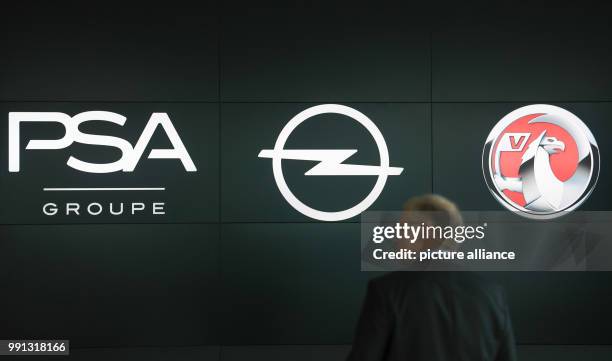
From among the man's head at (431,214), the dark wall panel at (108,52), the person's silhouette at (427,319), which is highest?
the dark wall panel at (108,52)

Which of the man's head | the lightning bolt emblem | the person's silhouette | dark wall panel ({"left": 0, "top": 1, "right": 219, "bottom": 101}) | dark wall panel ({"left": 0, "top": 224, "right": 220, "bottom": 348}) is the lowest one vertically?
dark wall panel ({"left": 0, "top": 224, "right": 220, "bottom": 348})

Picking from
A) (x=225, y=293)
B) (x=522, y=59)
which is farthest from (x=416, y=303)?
(x=522, y=59)

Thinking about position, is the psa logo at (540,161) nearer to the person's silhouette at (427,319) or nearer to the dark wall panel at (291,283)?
the dark wall panel at (291,283)

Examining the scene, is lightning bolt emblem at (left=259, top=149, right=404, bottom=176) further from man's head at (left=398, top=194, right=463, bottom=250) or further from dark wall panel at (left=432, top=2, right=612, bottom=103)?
man's head at (left=398, top=194, right=463, bottom=250)

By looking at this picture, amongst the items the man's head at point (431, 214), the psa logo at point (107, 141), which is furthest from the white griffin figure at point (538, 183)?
the man's head at point (431, 214)

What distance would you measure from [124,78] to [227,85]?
0.79 m

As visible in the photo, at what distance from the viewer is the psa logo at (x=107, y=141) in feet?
16.0

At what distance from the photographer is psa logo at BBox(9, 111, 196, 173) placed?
4875 millimetres

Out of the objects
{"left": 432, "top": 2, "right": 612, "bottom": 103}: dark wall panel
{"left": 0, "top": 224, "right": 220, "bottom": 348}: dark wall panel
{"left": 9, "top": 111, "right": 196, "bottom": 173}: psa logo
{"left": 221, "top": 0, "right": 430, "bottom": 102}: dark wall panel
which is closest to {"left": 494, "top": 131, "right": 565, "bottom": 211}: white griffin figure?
{"left": 432, "top": 2, "right": 612, "bottom": 103}: dark wall panel

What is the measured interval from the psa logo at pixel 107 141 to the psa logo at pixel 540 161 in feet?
7.75

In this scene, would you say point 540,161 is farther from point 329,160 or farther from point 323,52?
point 323,52

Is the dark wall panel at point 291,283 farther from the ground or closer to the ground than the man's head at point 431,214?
closer to the ground

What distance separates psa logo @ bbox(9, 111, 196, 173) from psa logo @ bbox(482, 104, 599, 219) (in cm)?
236

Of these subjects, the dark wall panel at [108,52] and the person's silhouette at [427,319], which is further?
the dark wall panel at [108,52]
